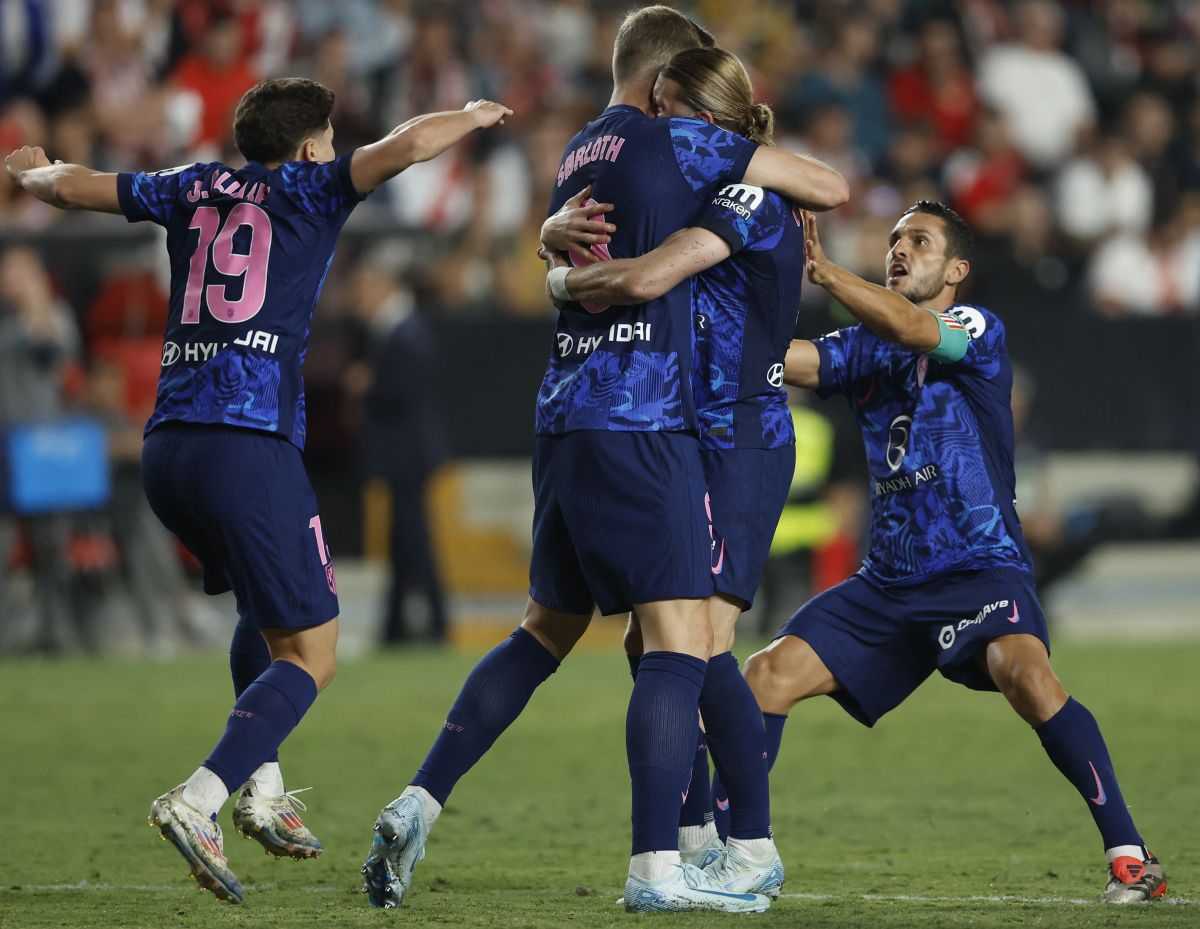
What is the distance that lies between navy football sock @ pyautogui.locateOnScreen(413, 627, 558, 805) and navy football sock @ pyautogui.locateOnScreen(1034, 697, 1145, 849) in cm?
139

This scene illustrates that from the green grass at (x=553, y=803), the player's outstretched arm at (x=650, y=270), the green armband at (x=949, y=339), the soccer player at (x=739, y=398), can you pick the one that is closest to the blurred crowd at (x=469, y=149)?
the green grass at (x=553, y=803)

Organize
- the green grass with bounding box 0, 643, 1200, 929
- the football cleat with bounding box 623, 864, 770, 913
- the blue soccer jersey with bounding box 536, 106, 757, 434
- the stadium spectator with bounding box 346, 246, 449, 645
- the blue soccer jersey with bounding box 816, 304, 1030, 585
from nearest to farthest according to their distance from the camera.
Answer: the football cleat with bounding box 623, 864, 770, 913, the blue soccer jersey with bounding box 536, 106, 757, 434, the green grass with bounding box 0, 643, 1200, 929, the blue soccer jersey with bounding box 816, 304, 1030, 585, the stadium spectator with bounding box 346, 246, 449, 645

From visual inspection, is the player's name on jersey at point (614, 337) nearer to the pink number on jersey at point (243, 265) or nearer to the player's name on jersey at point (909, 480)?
the pink number on jersey at point (243, 265)

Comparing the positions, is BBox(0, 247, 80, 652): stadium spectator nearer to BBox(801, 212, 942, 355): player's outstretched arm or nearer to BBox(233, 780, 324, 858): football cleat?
BBox(233, 780, 324, 858): football cleat

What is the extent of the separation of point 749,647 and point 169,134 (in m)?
5.54

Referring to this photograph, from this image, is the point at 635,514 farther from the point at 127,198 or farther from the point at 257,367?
the point at 127,198

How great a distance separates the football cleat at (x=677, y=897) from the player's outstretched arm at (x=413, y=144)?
1.87 meters

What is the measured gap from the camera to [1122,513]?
548 inches

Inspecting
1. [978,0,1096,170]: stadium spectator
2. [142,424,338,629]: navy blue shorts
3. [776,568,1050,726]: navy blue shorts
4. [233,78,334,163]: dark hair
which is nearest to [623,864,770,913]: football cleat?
[776,568,1050,726]: navy blue shorts

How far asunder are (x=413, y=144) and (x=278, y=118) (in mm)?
557

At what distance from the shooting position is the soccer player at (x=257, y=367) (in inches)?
201

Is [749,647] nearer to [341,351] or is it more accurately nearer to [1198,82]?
[341,351]

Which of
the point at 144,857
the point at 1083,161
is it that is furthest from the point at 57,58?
the point at 144,857

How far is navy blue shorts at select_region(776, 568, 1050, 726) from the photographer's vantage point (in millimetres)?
5344
